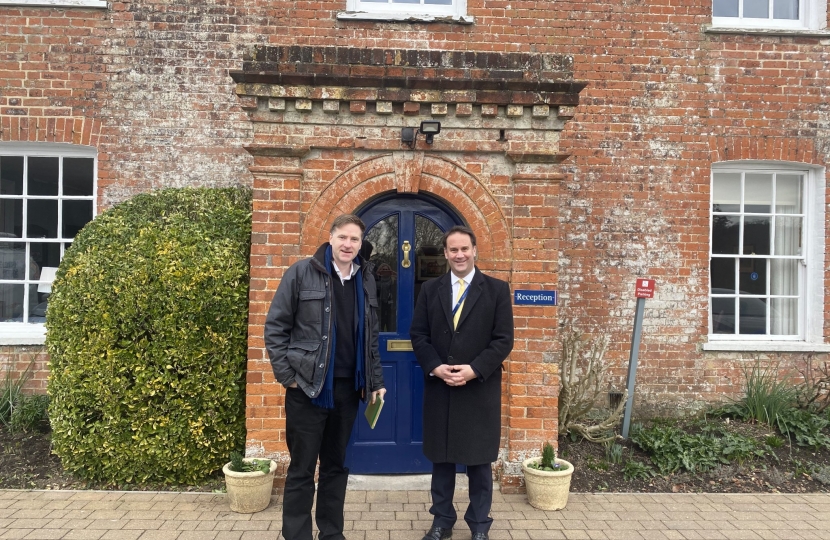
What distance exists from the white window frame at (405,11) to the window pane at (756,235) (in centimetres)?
426

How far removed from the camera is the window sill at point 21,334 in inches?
249

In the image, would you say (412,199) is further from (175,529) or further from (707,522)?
(707,522)

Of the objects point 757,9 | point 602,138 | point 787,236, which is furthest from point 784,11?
point 602,138

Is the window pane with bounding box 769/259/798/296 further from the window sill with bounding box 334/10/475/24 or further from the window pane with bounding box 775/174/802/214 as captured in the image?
the window sill with bounding box 334/10/475/24

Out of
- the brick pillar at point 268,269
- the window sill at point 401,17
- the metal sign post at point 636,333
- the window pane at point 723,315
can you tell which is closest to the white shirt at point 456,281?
the brick pillar at point 268,269

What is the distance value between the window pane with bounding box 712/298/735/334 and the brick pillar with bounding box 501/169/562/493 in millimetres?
3346

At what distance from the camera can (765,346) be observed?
679 cm

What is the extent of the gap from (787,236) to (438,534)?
19.6ft

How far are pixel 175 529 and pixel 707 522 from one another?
13.3 ft

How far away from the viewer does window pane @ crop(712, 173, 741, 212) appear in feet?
22.9

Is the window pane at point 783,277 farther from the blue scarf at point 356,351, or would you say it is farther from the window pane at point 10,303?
the window pane at point 10,303

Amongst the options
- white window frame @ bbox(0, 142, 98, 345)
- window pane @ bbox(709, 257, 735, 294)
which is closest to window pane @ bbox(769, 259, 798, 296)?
window pane @ bbox(709, 257, 735, 294)

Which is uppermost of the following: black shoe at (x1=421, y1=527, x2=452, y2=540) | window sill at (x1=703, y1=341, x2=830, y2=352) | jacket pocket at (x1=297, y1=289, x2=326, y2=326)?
jacket pocket at (x1=297, y1=289, x2=326, y2=326)

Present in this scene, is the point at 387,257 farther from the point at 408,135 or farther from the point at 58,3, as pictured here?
the point at 58,3
